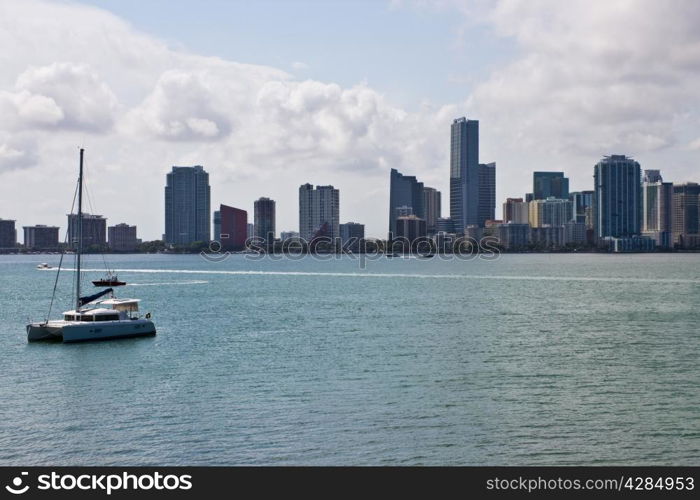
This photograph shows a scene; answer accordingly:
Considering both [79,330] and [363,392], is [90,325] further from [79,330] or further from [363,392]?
[363,392]

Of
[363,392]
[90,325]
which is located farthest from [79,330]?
[363,392]

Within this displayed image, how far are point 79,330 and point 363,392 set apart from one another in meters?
31.1

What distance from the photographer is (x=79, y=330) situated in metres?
64.8

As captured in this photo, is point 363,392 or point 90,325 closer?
point 363,392

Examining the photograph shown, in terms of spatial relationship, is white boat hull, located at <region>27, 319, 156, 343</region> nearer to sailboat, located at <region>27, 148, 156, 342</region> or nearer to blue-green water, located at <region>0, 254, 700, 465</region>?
sailboat, located at <region>27, 148, 156, 342</region>


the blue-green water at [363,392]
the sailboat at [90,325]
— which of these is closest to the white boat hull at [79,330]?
the sailboat at [90,325]

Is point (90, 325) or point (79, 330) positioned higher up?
point (90, 325)

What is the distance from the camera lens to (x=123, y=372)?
2026 inches

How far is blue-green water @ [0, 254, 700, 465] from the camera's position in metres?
33.2

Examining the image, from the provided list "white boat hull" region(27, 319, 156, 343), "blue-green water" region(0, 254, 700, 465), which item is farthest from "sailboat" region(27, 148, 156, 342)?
"blue-green water" region(0, 254, 700, 465)

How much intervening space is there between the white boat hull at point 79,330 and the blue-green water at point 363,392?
1.16 metres

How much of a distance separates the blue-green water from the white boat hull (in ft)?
3.81

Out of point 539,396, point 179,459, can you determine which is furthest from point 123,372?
point 539,396
